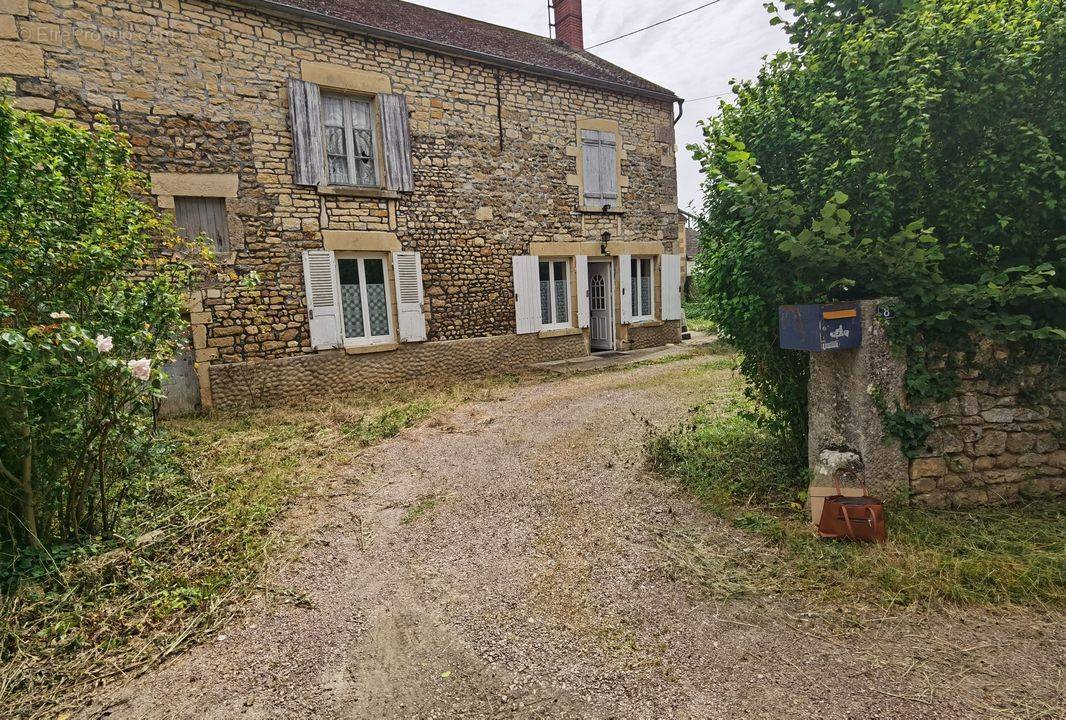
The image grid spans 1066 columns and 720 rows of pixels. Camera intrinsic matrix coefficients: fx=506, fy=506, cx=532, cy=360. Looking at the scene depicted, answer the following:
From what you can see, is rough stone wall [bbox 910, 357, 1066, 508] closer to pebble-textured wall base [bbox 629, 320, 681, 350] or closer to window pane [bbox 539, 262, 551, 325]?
window pane [bbox 539, 262, 551, 325]

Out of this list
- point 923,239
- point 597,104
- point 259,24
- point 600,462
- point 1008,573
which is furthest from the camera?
point 597,104

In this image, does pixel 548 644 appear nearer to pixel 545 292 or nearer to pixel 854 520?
pixel 854 520

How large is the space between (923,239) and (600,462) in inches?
115

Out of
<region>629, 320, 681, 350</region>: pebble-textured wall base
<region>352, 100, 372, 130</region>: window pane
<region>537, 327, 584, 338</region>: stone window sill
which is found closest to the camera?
<region>352, 100, 372, 130</region>: window pane

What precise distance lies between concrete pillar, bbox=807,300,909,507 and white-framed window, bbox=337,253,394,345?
683 cm

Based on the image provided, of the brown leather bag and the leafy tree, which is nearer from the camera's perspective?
the leafy tree

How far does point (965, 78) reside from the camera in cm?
280

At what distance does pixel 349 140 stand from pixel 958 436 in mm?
8397

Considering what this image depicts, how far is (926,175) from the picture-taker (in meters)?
2.95

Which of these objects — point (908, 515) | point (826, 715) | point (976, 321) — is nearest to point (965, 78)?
point (976, 321)

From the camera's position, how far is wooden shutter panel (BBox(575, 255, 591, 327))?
10352 millimetres

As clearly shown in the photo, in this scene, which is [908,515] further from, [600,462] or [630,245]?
[630,245]

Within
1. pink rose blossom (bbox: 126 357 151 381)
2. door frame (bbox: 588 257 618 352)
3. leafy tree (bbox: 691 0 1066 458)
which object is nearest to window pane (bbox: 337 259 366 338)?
door frame (bbox: 588 257 618 352)

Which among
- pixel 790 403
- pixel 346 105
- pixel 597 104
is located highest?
pixel 597 104
